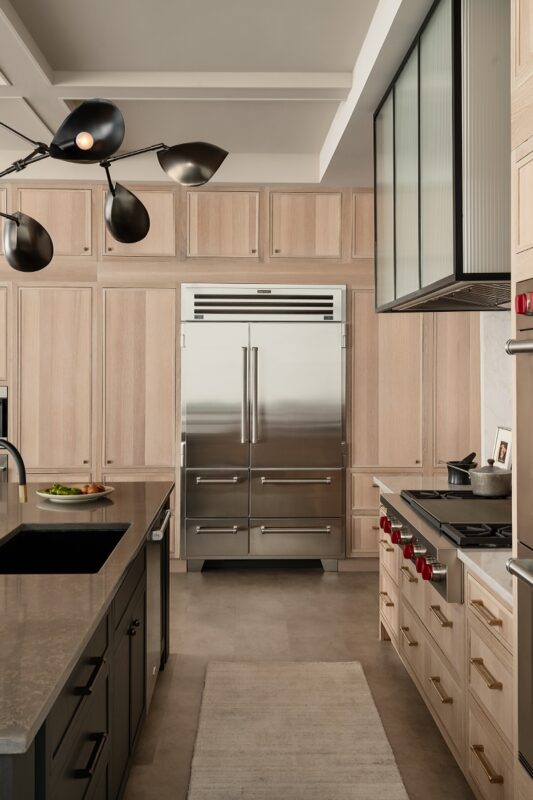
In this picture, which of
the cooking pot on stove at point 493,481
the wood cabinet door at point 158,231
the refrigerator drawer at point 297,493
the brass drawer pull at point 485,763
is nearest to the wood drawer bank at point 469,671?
the brass drawer pull at point 485,763

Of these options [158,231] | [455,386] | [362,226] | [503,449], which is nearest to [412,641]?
[503,449]

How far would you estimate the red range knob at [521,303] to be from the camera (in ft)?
5.79

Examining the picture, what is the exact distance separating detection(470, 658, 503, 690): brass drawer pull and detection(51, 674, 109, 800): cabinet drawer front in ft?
3.60

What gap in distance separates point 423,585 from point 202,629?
164 centimetres

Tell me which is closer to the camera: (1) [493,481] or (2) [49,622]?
(2) [49,622]

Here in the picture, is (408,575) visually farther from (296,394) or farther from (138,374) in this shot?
(138,374)

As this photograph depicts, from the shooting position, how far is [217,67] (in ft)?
11.7

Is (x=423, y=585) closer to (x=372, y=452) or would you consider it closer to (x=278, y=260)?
(x=372, y=452)

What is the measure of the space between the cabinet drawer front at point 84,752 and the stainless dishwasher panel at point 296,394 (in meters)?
3.19

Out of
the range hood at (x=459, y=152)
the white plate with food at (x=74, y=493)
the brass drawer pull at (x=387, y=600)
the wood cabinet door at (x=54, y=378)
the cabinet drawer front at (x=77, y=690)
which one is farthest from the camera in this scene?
the wood cabinet door at (x=54, y=378)

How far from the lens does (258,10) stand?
3.05m

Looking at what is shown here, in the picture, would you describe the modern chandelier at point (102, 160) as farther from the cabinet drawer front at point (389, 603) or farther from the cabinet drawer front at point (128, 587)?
the cabinet drawer front at point (389, 603)

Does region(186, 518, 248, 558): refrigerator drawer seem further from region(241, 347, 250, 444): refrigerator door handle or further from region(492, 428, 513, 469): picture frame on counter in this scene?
region(492, 428, 513, 469): picture frame on counter

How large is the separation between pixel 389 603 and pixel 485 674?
1.42 metres
